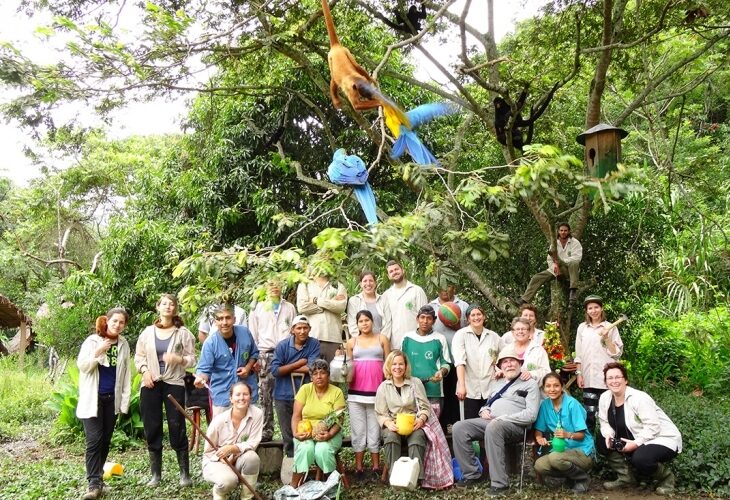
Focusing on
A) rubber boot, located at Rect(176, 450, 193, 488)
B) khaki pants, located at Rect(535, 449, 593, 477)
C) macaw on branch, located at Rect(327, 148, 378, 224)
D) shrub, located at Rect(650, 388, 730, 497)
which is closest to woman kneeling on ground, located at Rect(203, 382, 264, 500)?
rubber boot, located at Rect(176, 450, 193, 488)

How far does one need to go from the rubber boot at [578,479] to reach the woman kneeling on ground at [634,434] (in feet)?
0.64

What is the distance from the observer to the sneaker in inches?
186

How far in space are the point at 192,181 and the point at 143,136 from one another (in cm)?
1269

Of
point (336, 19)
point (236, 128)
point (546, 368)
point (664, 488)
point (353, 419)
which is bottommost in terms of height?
point (664, 488)

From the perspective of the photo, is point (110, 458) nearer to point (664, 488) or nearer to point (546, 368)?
point (546, 368)

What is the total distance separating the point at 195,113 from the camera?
30.8ft

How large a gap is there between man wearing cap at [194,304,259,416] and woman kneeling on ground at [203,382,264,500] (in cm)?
32

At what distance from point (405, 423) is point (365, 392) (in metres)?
0.45

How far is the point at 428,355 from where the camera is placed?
205 inches

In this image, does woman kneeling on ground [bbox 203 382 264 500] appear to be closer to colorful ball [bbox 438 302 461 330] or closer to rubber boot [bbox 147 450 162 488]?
rubber boot [bbox 147 450 162 488]

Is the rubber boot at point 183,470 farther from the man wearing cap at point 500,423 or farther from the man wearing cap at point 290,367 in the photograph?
the man wearing cap at point 500,423

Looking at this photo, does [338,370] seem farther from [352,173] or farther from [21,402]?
[21,402]

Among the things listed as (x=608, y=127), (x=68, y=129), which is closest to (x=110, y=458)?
(x=68, y=129)

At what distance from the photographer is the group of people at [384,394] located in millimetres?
4766
